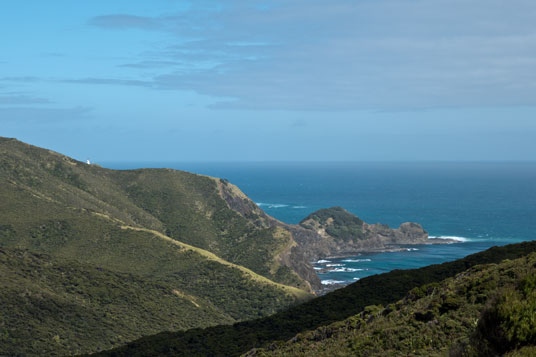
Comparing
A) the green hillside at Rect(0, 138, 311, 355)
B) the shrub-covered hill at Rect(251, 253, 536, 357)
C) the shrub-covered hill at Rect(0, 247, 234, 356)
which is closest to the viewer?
the shrub-covered hill at Rect(251, 253, 536, 357)

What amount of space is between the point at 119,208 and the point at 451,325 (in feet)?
504

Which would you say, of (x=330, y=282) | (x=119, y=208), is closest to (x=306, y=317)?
(x=330, y=282)

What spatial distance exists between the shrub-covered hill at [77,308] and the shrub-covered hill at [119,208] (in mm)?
28846

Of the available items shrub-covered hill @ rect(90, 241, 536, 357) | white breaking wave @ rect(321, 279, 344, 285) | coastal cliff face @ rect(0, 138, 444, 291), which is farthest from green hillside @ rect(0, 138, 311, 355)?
shrub-covered hill @ rect(90, 241, 536, 357)

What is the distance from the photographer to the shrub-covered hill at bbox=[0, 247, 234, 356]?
74.0 m

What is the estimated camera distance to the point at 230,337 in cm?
6450

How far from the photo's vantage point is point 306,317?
6475 cm

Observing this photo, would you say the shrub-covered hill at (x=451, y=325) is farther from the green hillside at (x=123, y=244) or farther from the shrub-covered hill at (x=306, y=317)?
the green hillside at (x=123, y=244)

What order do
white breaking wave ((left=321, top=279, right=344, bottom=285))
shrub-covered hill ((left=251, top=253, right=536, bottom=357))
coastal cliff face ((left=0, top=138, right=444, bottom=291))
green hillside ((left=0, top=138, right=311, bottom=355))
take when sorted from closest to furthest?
1. shrub-covered hill ((left=251, top=253, right=536, bottom=357))
2. green hillside ((left=0, top=138, right=311, bottom=355))
3. coastal cliff face ((left=0, top=138, right=444, bottom=291))
4. white breaking wave ((left=321, top=279, right=344, bottom=285))

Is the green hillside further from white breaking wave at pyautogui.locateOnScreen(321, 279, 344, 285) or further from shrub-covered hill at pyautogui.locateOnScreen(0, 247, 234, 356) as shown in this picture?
white breaking wave at pyautogui.locateOnScreen(321, 279, 344, 285)

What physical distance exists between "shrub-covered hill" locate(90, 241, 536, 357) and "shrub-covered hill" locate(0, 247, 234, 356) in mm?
15162

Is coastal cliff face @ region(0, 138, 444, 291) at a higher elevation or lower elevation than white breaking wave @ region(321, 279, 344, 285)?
higher

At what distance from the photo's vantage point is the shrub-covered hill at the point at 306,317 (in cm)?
6003

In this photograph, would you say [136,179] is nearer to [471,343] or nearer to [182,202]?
[182,202]
